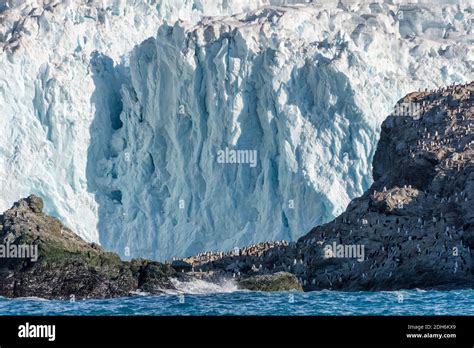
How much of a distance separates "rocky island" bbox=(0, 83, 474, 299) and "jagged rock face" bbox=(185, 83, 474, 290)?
38 millimetres

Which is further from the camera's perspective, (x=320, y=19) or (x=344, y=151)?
(x=320, y=19)

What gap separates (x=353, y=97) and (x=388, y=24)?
461 inches

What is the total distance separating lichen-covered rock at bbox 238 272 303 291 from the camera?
41000mm

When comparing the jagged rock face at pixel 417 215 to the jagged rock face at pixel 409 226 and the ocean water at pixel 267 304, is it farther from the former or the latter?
the ocean water at pixel 267 304

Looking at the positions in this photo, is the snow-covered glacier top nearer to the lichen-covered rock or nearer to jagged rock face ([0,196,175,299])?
the lichen-covered rock

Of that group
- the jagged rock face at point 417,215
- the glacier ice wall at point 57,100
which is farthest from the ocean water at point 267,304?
the glacier ice wall at point 57,100

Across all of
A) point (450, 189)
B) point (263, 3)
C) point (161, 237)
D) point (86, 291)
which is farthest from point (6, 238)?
point (263, 3)

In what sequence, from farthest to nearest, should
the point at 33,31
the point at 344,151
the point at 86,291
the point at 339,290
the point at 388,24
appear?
the point at 388,24 < the point at 33,31 < the point at 344,151 < the point at 339,290 < the point at 86,291

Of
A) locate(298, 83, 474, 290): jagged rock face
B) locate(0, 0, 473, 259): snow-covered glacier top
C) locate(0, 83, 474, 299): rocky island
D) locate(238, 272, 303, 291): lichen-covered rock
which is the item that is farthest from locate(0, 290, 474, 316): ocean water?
locate(0, 0, 473, 259): snow-covered glacier top

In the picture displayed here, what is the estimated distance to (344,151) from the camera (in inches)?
2400

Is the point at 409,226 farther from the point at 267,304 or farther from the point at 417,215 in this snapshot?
the point at 267,304

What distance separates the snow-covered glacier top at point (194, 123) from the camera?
200 ft

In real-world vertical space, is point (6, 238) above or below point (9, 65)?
below

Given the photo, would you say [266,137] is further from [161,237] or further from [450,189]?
[450,189]
